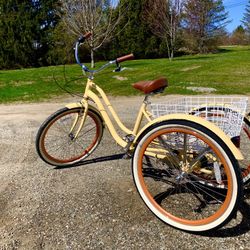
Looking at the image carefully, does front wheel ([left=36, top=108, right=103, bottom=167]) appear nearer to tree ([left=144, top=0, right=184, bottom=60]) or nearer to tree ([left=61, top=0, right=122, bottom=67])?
tree ([left=61, top=0, right=122, bottom=67])

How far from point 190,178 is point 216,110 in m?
0.60

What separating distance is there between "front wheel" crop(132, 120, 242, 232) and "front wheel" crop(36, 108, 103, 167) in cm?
89

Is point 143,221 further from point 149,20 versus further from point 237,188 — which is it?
point 149,20

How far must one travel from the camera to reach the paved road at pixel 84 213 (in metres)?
2.05

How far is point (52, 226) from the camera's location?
7.34ft

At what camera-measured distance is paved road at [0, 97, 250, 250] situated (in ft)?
6.73

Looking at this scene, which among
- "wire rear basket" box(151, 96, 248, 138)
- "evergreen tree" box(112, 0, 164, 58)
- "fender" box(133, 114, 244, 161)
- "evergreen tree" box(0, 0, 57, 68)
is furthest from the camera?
"evergreen tree" box(112, 0, 164, 58)

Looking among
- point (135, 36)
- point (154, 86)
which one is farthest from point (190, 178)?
point (135, 36)

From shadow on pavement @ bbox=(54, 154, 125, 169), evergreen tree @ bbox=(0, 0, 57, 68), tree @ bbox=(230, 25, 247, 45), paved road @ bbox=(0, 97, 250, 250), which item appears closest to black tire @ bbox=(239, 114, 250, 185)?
paved road @ bbox=(0, 97, 250, 250)

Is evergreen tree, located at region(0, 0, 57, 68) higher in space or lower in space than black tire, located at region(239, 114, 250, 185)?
higher

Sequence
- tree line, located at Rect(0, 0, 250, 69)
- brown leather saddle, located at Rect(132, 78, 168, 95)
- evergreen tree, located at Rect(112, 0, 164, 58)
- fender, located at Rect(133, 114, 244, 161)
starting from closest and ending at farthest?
fender, located at Rect(133, 114, 244, 161) → brown leather saddle, located at Rect(132, 78, 168, 95) → tree line, located at Rect(0, 0, 250, 69) → evergreen tree, located at Rect(112, 0, 164, 58)

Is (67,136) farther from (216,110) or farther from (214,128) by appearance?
(214,128)

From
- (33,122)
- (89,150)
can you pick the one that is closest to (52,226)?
(89,150)

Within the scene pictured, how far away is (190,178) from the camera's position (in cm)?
249
